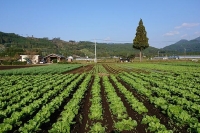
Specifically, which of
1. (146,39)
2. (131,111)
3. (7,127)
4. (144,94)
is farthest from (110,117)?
(146,39)

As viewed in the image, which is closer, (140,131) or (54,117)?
(140,131)

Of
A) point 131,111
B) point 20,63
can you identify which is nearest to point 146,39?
point 20,63

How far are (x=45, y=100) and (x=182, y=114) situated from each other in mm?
7101

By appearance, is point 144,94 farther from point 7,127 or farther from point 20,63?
point 20,63

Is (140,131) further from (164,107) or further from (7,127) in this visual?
(7,127)

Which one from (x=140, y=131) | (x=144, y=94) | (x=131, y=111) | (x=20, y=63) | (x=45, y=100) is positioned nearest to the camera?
(x=140, y=131)

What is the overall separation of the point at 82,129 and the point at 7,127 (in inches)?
101

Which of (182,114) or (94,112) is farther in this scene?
(94,112)

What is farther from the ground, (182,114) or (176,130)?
(182,114)

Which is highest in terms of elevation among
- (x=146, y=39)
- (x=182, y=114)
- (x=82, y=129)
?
(x=146, y=39)

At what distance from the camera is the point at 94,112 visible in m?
8.93

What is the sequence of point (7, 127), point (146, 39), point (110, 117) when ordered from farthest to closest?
1. point (146, 39)
2. point (110, 117)
3. point (7, 127)

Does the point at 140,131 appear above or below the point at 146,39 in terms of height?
below

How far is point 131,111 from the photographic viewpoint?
9734 mm
